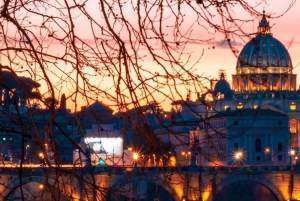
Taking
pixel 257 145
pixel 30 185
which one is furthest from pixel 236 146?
pixel 30 185

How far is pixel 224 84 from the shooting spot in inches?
4375

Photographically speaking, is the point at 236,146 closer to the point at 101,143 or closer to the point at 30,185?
the point at 30,185

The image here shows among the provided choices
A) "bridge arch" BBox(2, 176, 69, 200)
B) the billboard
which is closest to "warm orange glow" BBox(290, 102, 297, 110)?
the billboard

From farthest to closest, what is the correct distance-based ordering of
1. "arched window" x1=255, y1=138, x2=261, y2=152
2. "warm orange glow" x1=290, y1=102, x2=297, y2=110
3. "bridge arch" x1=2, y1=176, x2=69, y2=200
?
1. "warm orange glow" x1=290, y1=102, x2=297, y2=110
2. "arched window" x1=255, y1=138, x2=261, y2=152
3. "bridge arch" x1=2, y1=176, x2=69, y2=200

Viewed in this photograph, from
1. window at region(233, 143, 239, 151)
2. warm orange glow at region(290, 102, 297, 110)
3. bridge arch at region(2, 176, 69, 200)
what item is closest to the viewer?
bridge arch at region(2, 176, 69, 200)

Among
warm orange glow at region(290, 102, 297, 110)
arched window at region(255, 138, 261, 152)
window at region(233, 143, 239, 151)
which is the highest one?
warm orange glow at region(290, 102, 297, 110)

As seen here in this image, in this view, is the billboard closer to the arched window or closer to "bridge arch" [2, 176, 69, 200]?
"bridge arch" [2, 176, 69, 200]

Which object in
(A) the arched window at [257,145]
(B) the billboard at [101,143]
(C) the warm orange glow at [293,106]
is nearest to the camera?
(B) the billboard at [101,143]

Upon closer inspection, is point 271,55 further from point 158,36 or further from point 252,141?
point 158,36

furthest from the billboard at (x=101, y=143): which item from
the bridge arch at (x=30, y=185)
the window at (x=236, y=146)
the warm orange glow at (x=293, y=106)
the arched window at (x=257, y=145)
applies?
the warm orange glow at (x=293, y=106)

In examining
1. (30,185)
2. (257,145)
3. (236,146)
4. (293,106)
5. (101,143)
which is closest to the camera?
(101,143)

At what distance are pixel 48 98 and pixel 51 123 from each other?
0.87 ft

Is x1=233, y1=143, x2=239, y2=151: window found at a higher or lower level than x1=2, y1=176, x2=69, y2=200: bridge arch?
higher

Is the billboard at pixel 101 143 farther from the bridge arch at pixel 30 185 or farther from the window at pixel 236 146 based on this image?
the window at pixel 236 146
